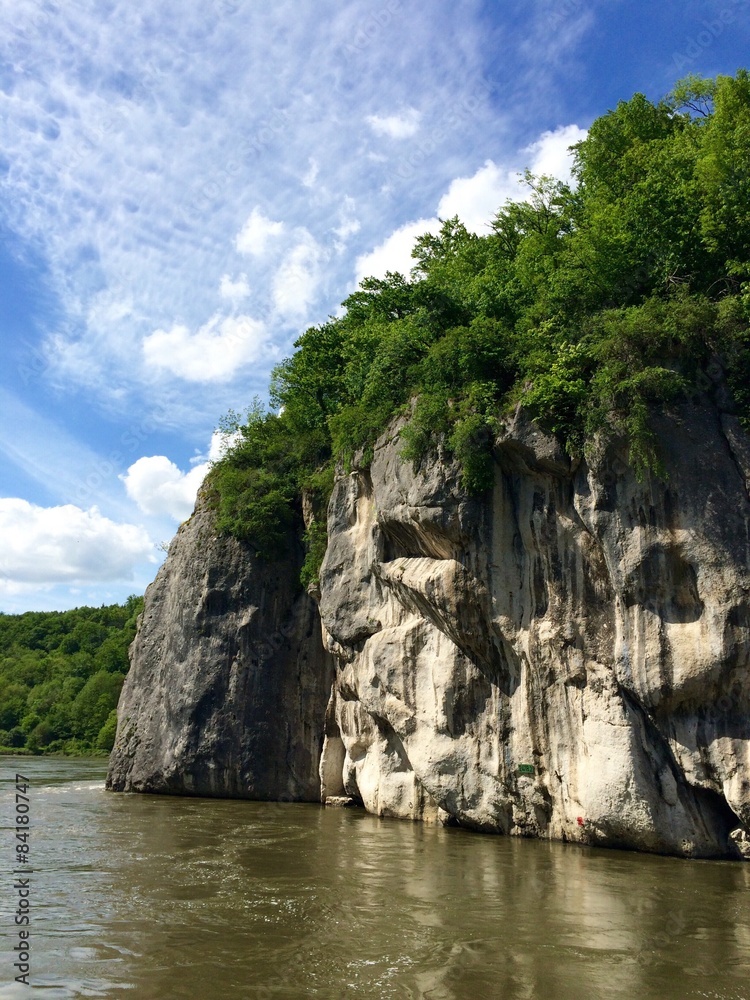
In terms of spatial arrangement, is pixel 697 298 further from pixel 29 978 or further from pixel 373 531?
pixel 29 978

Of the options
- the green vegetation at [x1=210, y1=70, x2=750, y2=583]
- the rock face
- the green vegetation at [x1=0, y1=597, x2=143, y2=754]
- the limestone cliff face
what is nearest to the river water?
the limestone cliff face

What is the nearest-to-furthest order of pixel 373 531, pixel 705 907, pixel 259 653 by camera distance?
1. pixel 705 907
2. pixel 373 531
3. pixel 259 653

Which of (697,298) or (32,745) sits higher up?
(697,298)

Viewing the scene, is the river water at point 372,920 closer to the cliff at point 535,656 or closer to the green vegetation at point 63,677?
the cliff at point 535,656

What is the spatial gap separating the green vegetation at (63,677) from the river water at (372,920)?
42.6 meters

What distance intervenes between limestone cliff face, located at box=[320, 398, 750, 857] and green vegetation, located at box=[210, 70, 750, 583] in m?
0.83

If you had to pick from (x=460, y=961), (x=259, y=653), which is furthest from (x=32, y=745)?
(x=460, y=961)

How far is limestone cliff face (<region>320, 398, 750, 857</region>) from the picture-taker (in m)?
14.3

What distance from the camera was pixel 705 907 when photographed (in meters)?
10.6

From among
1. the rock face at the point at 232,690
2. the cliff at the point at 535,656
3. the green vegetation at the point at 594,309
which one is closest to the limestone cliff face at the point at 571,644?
the cliff at the point at 535,656

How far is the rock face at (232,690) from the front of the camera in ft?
84.3

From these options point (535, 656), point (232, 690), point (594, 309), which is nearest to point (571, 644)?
point (535, 656)

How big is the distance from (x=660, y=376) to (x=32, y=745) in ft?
223

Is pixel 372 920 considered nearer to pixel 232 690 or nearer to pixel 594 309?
pixel 594 309
